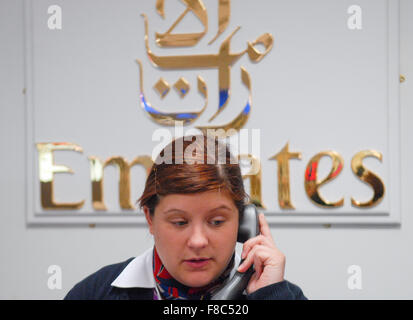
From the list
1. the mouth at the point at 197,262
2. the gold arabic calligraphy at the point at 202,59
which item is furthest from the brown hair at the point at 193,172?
the gold arabic calligraphy at the point at 202,59

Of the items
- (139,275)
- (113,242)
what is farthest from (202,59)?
(139,275)

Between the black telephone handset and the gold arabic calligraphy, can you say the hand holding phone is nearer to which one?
the black telephone handset

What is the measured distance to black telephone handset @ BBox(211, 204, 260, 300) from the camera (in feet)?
2.54

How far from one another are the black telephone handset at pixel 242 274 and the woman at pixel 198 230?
0.04ft

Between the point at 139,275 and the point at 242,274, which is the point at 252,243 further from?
the point at 139,275

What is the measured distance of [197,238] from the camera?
717mm

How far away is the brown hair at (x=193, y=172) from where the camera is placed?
2.39ft

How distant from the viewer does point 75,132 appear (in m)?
1.42

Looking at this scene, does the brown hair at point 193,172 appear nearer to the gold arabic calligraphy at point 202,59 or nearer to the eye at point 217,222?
the eye at point 217,222

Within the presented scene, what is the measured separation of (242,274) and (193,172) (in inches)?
9.2

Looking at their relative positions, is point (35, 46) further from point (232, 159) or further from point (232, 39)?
point (232, 159)

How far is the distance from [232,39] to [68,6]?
0.59m

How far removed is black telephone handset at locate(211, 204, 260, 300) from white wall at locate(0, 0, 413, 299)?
531 millimetres
